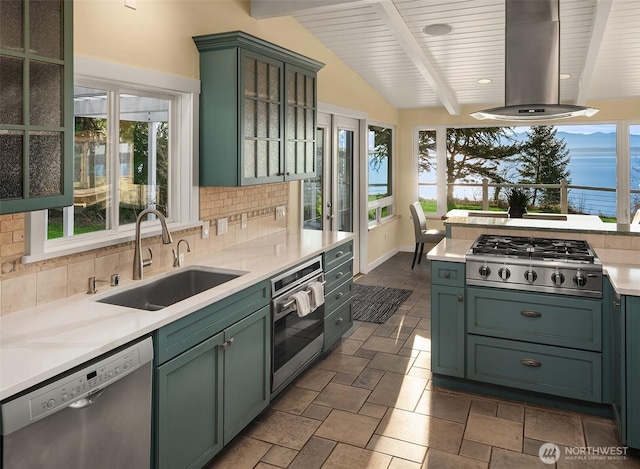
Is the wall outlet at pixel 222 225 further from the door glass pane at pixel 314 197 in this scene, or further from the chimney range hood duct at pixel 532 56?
the chimney range hood duct at pixel 532 56

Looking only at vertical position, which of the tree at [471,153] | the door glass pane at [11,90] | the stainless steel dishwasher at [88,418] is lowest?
the stainless steel dishwasher at [88,418]

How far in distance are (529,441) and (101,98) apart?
3019 mm

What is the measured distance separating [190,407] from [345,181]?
4.67 metres

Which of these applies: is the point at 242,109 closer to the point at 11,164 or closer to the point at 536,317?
A: the point at 11,164

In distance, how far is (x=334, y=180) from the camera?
6195mm

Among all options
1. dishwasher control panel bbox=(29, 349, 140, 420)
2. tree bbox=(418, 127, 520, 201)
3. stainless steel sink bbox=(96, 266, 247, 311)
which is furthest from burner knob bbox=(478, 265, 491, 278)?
tree bbox=(418, 127, 520, 201)

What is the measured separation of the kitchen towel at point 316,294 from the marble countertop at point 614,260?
77 centimetres

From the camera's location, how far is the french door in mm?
5754

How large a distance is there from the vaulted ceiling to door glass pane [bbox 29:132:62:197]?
254 cm

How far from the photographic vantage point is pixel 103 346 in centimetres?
182

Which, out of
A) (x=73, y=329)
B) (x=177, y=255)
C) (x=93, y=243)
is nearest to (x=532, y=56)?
(x=177, y=255)

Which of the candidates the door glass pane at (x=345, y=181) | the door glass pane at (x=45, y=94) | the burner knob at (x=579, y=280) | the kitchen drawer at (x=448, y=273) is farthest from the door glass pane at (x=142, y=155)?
the door glass pane at (x=345, y=181)

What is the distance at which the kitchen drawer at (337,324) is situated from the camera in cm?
394

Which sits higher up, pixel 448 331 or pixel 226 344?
pixel 226 344
